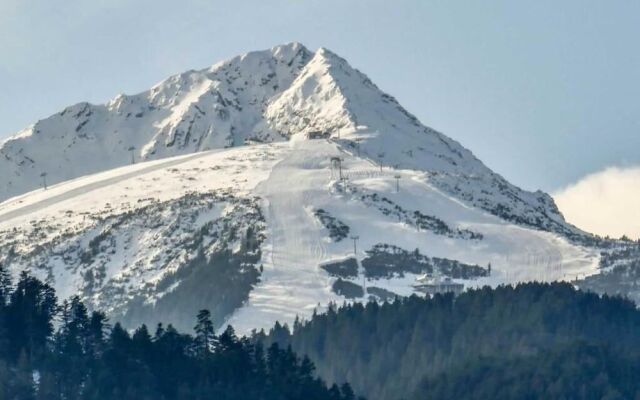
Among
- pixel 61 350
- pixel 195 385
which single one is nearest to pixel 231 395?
pixel 195 385

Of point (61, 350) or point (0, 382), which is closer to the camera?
point (0, 382)

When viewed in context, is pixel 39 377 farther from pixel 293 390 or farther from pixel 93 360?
pixel 293 390

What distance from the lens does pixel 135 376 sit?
194125 mm

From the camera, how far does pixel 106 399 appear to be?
188 m

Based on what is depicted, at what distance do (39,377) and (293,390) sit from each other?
23.3 m

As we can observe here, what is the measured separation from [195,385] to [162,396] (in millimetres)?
5177

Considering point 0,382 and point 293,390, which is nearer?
point 0,382

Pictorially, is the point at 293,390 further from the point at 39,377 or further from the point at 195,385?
the point at 39,377

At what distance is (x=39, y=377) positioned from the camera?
621 ft

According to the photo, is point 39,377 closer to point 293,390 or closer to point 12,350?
point 12,350

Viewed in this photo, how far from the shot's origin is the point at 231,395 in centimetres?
19525

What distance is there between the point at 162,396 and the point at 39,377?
10398 mm

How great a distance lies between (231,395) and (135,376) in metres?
8.28

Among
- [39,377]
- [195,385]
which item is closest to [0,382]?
[39,377]
